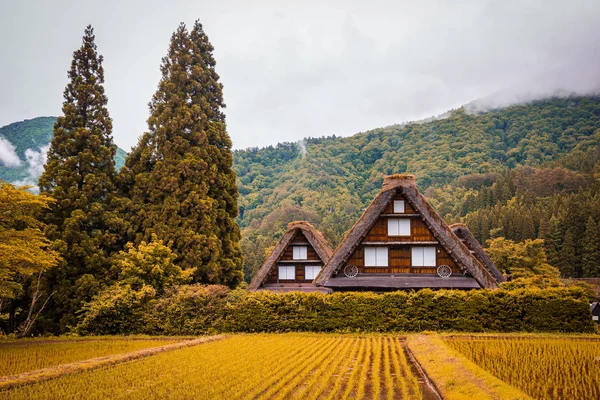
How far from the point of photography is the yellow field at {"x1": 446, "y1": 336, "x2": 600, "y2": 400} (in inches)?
345

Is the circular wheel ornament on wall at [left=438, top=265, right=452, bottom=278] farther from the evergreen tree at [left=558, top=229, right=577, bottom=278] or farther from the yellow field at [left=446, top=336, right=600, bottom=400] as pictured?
the evergreen tree at [left=558, top=229, right=577, bottom=278]

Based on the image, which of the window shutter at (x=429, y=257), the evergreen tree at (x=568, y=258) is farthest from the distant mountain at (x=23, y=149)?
the evergreen tree at (x=568, y=258)

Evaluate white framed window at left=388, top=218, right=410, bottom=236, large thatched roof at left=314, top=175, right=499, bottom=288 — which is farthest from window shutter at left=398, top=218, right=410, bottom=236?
large thatched roof at left=314, top=175, right=499, bottom=288

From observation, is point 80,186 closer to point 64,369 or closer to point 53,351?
point 53,351

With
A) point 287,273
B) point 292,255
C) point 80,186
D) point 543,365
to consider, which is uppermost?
point 80,186

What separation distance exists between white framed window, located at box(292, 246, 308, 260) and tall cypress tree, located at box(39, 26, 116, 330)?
468 inches

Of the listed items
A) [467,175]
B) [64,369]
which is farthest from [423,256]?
[467,175]

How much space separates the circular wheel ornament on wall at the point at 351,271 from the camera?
25531 millimetres

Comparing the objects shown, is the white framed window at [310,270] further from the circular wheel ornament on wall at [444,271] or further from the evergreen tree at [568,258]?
the evergreen tree at [568,258]

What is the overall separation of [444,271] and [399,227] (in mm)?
3091

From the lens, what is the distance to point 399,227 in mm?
25656

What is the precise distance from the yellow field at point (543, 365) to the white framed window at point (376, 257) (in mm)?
9197

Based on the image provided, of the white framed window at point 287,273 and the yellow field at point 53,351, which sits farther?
the white framed window at point 287,273

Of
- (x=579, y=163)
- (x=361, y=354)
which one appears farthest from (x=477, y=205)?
(x=361, y=354)
